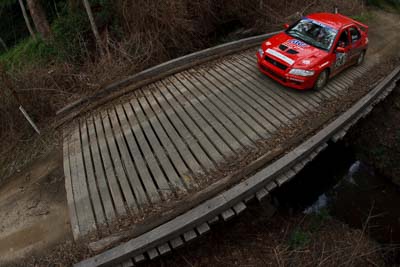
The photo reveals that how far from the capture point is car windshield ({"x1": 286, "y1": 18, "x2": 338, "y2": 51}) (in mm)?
7096

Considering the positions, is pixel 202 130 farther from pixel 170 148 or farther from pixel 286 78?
pixel 286 78

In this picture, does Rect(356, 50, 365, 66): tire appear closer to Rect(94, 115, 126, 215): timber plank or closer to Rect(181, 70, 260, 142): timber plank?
Rect(181, 70, 260, 142): timber plank

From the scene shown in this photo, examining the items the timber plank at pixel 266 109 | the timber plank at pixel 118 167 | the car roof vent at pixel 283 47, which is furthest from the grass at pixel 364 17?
the timber plank at pixel 118 167

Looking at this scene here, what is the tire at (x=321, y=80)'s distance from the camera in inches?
281

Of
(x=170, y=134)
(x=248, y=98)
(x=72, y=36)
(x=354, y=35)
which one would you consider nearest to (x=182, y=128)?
(x=170, y=134)

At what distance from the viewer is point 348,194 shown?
7.25 metres

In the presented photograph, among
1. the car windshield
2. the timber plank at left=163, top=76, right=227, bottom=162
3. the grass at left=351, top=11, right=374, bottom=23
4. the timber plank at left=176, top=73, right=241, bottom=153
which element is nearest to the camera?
the timber plank at left=163, top=76, right=227, bottom=162

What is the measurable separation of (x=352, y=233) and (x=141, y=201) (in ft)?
16.8

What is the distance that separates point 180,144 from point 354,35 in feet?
21.4

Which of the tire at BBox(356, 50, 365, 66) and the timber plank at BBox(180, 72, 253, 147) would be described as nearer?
the timber plank at BBox(180, 72, 253, 147)

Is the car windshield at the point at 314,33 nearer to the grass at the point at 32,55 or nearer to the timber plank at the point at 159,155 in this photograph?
the timber plank at the point at 159,155

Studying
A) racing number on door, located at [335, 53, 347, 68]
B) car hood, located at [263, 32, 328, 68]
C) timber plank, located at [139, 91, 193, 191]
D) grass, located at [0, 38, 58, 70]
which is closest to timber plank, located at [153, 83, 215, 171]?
timber plank, located at [139, 91, 193, 191]

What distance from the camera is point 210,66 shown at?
8648 millimetres

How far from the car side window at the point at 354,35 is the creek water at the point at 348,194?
345 centimetres
